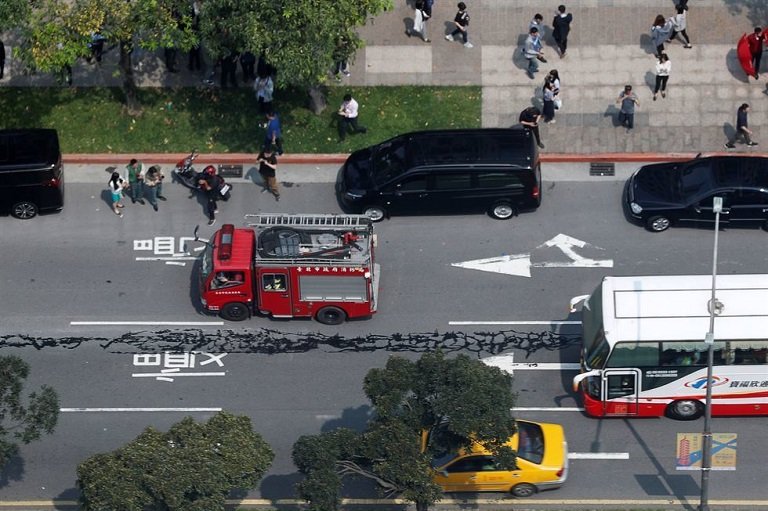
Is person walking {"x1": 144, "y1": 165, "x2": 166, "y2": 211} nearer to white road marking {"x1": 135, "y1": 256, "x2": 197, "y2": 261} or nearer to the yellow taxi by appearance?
white road marking {"x1": 135, "y1": 256, "x2": 197, "y2": 261}

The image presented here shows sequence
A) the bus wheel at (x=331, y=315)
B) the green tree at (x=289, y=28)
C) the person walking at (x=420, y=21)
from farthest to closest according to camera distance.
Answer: the person walking at (x=420, y=21) < the green tree at (x=289, y=28) < the bus wheel at (x=331, y=315)

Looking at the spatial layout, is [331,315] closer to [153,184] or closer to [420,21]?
[153,184]

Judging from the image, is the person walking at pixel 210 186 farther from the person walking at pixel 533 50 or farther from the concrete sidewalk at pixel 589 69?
the person walking at pixel 533 50

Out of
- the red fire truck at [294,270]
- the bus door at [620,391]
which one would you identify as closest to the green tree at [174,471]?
the red fire truck at [294,270]

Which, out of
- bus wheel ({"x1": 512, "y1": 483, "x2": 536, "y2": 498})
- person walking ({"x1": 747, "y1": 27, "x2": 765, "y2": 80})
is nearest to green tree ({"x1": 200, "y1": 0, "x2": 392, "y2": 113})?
person walking ({"x1": 747, "y1": 27, "x2": 765, "y2": 80})

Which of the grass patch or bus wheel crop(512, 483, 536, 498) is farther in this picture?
the grass patch

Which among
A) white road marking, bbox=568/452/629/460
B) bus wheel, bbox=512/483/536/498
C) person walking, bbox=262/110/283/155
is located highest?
person walking, bbox=262/110/283/155

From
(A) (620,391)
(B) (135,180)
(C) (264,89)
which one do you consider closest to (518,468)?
(A) (620,391)

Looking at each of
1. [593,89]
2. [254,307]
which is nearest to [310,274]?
[254,307]
